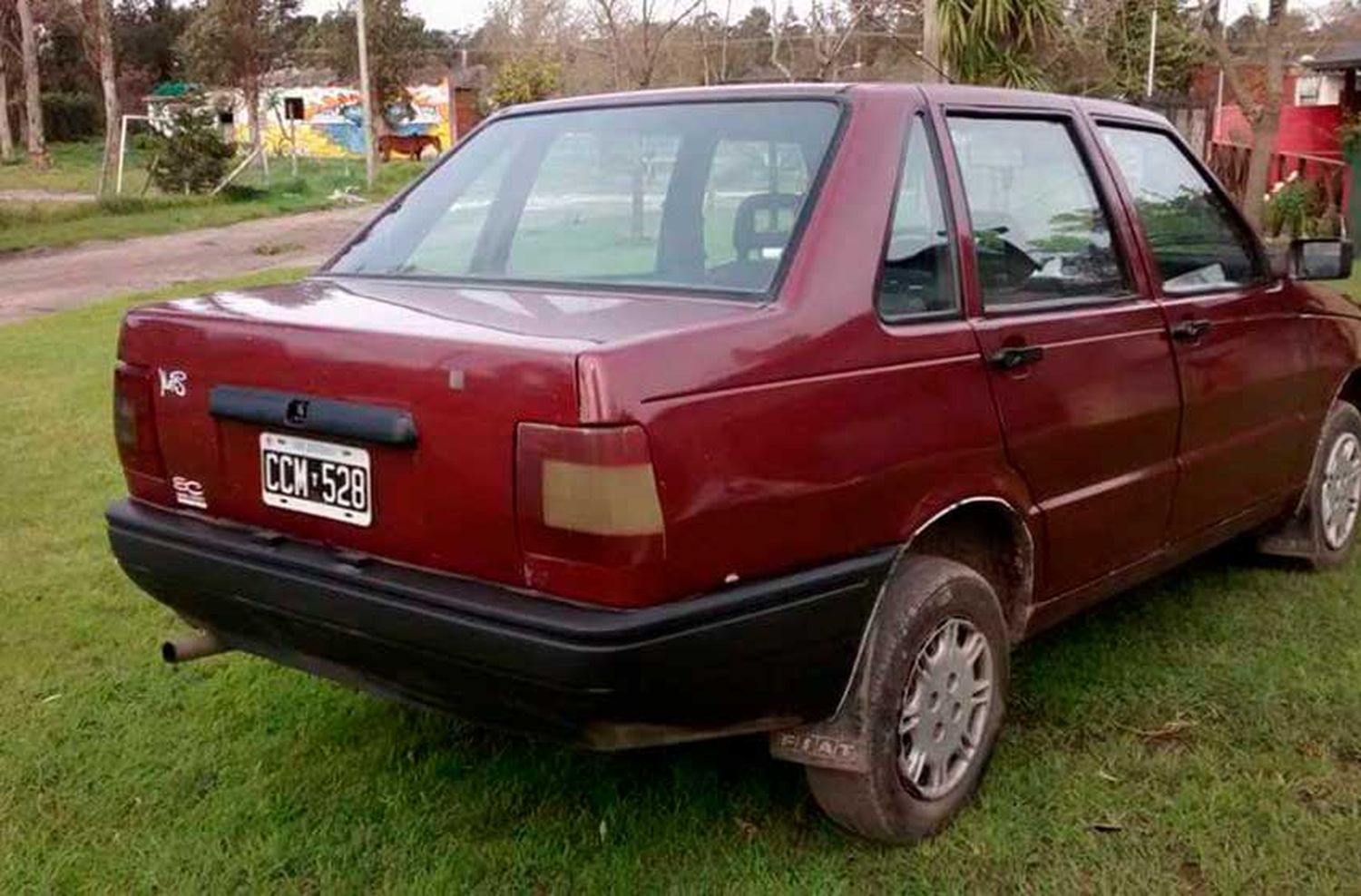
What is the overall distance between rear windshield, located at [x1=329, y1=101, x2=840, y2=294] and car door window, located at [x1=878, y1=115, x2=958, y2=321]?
208 mm

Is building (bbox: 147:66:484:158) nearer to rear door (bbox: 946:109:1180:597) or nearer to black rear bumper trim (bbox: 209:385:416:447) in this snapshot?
rear door (bbox: 946:109:1180:597)

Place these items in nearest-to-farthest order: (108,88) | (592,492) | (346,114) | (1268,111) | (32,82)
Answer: (592,492) → (1268,111) → (108,88) → (32,82) → (346,114)

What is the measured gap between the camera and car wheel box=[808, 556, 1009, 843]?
297 cm

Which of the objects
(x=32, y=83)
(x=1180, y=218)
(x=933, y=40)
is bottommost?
(x=1180, y=218)

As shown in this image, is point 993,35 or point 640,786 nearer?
point 640,786

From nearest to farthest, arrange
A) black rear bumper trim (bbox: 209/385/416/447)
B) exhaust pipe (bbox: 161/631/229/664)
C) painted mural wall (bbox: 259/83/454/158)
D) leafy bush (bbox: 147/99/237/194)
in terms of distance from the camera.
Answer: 1. black rear bumper trim (bbox: 209/385/416/447)
2. exhaust pipe (bbox: 161/631/229/664)
3. leafy bush (bbox: 147/99/237/194)
4. painted mural wall (bbox: 259/83/454/158)

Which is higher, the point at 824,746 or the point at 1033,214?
the point at 1033,214

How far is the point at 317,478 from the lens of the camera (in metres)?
2.90

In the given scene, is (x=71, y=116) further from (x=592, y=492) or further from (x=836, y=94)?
(x=592, y=492)

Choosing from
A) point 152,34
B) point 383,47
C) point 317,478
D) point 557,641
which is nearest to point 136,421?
point 317,478

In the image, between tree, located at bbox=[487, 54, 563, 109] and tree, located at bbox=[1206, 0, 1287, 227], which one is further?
tree, located at bbox=[487, 54, 563, 109]

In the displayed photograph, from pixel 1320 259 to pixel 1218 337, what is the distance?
2.38 ft

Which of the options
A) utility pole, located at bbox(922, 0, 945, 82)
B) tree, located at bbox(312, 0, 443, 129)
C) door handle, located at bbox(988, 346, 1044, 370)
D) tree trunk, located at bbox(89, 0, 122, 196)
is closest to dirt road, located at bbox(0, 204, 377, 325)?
utility pole, located at bbox(922, 0, 945, 82)

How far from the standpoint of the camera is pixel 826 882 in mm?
2988
